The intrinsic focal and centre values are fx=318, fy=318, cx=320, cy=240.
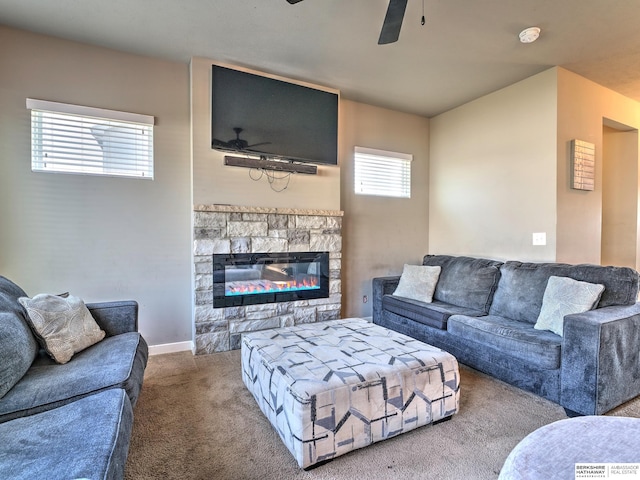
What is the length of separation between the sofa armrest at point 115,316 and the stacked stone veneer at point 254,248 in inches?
29.2

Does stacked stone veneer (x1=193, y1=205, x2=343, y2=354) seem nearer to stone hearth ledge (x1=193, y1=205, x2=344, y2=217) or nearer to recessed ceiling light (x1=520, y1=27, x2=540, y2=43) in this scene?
stone hearth ledge (x1=193, y1=205, x2=344, y2=217)

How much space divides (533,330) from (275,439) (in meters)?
1.97


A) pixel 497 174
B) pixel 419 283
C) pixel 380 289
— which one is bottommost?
pixel 380 289

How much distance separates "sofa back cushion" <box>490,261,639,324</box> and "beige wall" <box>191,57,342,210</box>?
2.10 metres

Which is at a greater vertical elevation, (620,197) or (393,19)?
(393,19)

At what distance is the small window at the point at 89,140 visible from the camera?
268 centimetres

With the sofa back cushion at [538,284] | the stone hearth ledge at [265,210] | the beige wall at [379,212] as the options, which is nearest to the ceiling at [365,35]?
the beige wall at [379,212]

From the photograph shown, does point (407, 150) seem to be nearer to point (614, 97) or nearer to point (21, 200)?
point (614, 97)

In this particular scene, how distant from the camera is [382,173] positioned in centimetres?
426

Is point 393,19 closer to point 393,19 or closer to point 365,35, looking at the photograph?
point 393,19

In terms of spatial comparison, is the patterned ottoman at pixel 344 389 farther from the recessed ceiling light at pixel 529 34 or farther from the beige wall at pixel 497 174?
the recessed ceiling light at pixel 529 34

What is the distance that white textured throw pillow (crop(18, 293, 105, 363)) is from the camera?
180 cm

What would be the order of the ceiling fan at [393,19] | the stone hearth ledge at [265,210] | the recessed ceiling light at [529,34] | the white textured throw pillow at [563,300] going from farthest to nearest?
1. the stone hearth ledge at [265,210]
2. the recessed ceiling light at [529,34]
3. the white textured throw pillow at [563,300]
4. the ceiling fan at [393,19]

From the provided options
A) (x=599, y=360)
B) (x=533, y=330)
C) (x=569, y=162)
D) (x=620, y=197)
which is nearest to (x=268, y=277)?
(x=533, y=330)
